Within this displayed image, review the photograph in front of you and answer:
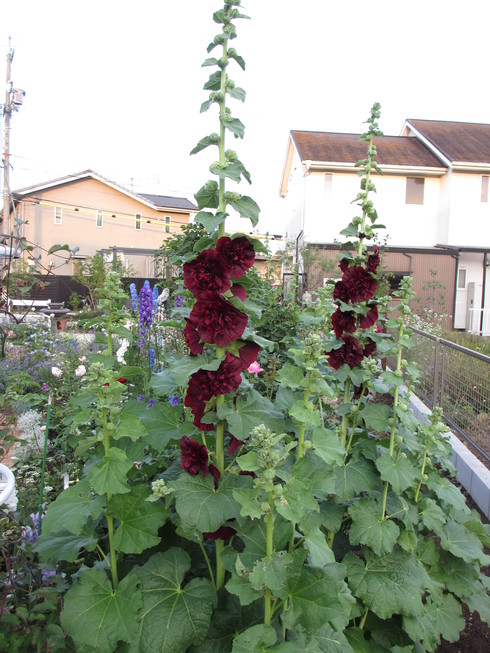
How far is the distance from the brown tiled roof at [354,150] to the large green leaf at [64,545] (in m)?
17.7

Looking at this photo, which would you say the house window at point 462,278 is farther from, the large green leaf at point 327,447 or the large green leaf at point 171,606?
the large green leaf at point 171,606

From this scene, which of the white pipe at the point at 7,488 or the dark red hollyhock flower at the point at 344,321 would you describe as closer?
the white pipe at the point at 7,488

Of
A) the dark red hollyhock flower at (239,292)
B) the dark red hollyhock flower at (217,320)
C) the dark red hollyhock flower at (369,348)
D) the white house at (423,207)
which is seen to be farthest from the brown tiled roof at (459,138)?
the dark red hollyhock flower at (217,320)

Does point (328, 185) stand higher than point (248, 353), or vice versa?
point (328, 185)

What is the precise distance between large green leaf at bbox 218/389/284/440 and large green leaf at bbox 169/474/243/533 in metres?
0.17

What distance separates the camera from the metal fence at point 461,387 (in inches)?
177

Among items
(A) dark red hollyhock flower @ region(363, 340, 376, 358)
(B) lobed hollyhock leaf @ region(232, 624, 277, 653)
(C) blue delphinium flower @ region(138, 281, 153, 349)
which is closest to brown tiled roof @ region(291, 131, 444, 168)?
(C) blue delphinium flower @ region(138, 281, 153, 349)

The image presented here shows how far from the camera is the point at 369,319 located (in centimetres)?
225

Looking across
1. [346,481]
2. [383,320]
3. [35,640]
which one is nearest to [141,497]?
[35,640]

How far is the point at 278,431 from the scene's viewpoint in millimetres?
1617

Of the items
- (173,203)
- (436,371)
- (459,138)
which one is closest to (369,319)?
(436,371)

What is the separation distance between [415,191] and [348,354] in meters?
18.6

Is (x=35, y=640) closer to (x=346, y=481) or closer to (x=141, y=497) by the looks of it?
(x=141, y=497)

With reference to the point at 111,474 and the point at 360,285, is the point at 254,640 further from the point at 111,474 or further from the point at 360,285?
the point at 360,285
